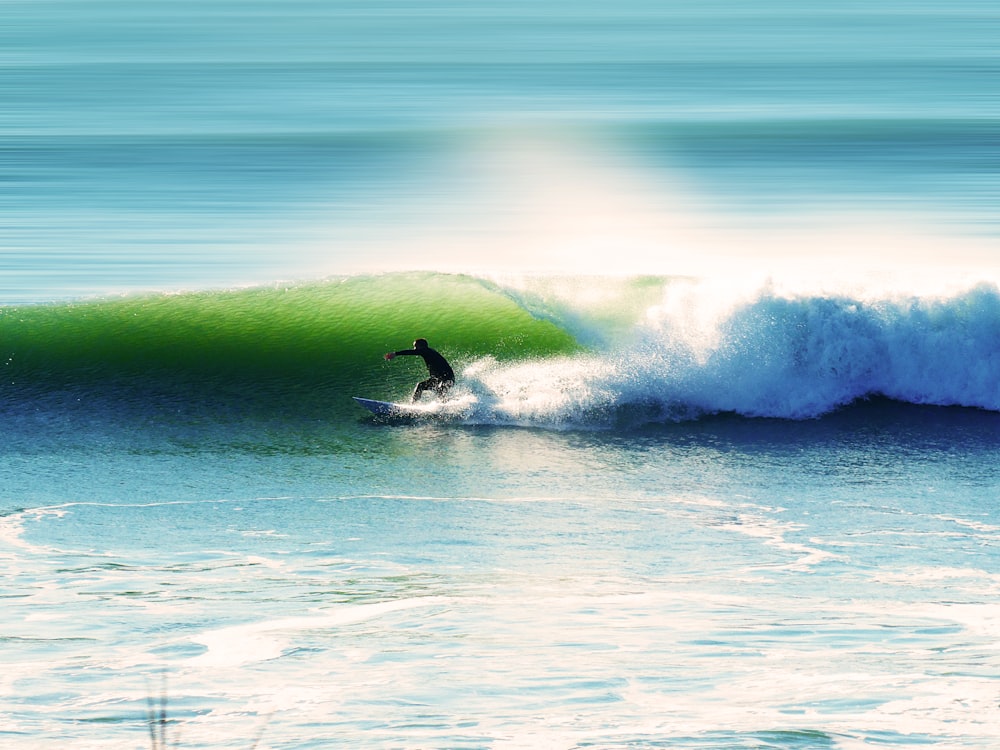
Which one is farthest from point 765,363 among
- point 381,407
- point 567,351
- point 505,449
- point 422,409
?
point 381,407

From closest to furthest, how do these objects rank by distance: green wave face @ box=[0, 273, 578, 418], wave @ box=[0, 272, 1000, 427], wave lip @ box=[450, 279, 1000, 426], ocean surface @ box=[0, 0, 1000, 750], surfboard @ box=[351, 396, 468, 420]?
ocean surface @ box=[0, 0, 1000, 750]
surfboard @ box=[351, 396, 468, 420]
wave lip @ box=[450, 279, 1000, 426]
wave @ box=[0, 272, 1000, 427]
green wave face @ box=[0, 273, 578, 418]

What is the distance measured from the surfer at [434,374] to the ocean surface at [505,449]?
0.77ft

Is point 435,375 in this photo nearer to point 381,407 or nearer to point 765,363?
point 381,407

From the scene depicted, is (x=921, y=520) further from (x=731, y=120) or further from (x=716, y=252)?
(x=731, y=120)

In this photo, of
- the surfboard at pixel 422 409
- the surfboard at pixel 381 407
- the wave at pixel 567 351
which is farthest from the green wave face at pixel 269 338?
the surfboard at pixel 422 409

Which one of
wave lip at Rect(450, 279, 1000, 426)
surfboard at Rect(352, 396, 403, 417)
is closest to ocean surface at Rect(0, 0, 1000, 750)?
wave lip at Rect(450, 279, 1000, 426)

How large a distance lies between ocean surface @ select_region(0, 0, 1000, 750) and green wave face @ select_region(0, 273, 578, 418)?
0.18 feet

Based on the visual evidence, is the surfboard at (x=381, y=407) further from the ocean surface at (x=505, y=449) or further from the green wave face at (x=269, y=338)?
the green wave face at (x=269, y=338)

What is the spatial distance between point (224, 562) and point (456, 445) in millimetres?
3493

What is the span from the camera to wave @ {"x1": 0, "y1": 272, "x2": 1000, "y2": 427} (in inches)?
489

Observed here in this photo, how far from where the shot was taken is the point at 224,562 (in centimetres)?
803

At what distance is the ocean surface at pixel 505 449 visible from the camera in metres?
5.80

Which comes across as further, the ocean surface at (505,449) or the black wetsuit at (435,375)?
the black wetsuit at (435,375)

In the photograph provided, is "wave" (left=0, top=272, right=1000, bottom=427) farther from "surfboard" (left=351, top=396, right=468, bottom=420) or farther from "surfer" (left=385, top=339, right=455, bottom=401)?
"surfer" (left=385, top=339, right=455, bottom=401)
